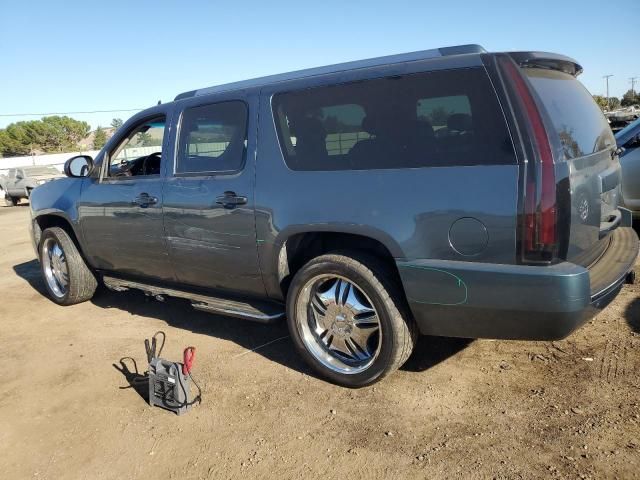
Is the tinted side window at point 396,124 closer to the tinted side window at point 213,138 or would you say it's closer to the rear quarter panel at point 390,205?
the rear quarter panel at point 390,205

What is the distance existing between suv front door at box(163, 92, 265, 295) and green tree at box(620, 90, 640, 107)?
94.3 meters

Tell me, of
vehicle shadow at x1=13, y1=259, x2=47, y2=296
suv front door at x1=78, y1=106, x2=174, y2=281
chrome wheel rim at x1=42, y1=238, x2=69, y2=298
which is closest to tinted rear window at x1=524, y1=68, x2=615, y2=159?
suv front door at x1=78, y1=106, x2=174, y2=281

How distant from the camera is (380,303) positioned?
3.12 m

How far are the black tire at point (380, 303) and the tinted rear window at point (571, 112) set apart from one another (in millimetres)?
1189

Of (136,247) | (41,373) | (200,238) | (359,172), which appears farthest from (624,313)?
(41,373)

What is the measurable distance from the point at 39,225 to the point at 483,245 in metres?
4.93

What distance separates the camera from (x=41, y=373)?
13.1ft

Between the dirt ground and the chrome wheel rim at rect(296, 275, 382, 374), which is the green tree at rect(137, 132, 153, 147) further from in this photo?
the chrome wheel rim at rect(296, 275, 382, 374)

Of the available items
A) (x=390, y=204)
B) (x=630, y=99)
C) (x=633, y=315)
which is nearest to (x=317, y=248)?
(x=390, y=204)

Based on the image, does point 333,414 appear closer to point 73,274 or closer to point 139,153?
point 139,153

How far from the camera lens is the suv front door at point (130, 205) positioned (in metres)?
4.30

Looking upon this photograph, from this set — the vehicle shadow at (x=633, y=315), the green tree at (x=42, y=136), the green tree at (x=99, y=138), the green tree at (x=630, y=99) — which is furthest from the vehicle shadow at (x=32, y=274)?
the green tree at (x=630, y=99)

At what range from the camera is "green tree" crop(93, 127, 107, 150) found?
273ft

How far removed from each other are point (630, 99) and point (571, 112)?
99199 millimetres
